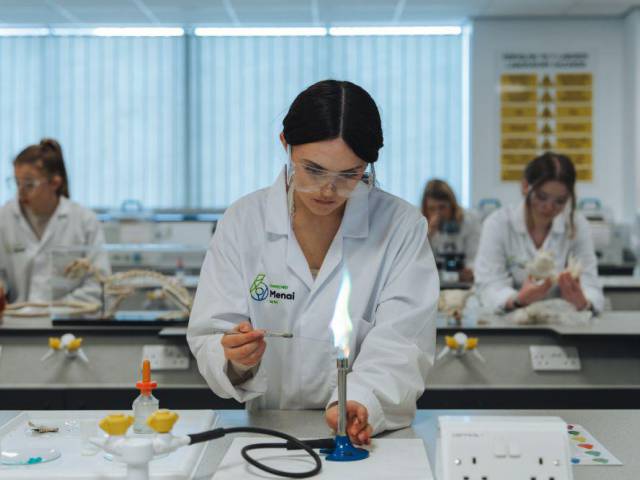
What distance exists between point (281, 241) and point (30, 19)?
20.1ft

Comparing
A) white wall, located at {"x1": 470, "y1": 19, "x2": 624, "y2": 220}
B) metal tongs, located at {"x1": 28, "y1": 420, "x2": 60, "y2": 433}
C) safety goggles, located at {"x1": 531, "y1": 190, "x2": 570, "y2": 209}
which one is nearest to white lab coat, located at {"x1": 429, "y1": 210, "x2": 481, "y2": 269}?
safety goggles, located at {"x1": 531, "y1": 190, "x2": 570, "y2": 209}

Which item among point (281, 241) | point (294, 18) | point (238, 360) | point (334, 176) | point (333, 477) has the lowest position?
point (333, 477)

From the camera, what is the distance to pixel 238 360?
60.5 inches

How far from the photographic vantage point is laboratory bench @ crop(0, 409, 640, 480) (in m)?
1.35

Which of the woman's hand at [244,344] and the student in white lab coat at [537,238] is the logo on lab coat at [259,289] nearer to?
the woman's hand at [244,344]

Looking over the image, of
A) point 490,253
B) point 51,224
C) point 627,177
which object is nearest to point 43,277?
point 51,224

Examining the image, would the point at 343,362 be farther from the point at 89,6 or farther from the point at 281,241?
the point at 89,6

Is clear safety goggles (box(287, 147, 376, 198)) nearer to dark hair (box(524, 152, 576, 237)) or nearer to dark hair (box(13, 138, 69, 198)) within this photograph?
dark hair (box(524, 152, 576, 237))

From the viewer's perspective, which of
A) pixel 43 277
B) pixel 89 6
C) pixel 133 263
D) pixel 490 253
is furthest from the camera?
pixel 89 6

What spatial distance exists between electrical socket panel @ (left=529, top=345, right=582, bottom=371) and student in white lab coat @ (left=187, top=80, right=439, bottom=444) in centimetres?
113

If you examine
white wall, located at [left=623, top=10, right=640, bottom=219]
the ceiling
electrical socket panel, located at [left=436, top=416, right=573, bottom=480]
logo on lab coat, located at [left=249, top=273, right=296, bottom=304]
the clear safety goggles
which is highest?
the ceiling

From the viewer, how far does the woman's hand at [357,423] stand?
145cm

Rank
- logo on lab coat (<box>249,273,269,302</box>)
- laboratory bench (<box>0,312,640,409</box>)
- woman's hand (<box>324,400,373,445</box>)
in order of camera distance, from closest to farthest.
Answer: woman's hand (<box>324,400,373,445</box>) → logo on lab coat (<box>249,273,269,302</box>) → laboratory bench (<box>0,312,640,409</box>)

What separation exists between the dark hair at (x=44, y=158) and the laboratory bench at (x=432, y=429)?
228 cm
